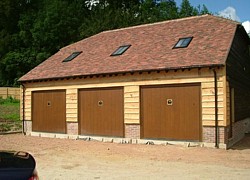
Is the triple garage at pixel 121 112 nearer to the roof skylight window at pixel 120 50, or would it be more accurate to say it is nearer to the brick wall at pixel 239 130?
the brick wall at pixel 239 130

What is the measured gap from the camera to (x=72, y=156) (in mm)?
11953

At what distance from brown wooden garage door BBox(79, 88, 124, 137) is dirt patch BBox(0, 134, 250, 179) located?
1.65 meters

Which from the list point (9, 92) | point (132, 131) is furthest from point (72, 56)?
point (9, 92)

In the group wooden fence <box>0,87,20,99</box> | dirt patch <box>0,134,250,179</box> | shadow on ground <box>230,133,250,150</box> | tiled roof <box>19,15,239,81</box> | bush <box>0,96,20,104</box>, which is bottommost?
shadow on ground <box>230,133,250,150</box>

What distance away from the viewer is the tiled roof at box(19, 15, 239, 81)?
579 inches

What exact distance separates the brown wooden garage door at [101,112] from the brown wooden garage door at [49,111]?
133 centimetres

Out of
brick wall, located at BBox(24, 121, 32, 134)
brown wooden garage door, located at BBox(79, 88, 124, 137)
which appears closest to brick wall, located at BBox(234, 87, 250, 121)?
brown wooden garage door, located at BBox(79, 88, 124, 137)

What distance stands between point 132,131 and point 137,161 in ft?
16.1

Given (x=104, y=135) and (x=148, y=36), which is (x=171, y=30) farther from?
(x=104, y=135)

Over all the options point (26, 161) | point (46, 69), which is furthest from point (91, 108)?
point (26, 161)

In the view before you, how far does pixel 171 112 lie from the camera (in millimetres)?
14781

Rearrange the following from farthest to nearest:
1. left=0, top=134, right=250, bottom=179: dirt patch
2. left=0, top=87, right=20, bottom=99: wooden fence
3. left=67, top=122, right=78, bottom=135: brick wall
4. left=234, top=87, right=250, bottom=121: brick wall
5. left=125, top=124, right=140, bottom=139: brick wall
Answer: left=0, top=87, right=20, bottom=99: wooden fence
left=67, top=122, right=78, bottom=135: brick wall
left=234, top=87, right=250, bottom=121: brick wall
left=125, top=124, right=140, bottom=139: brick wall
left=0, top=134, right=250, bottom=179: dirt patch

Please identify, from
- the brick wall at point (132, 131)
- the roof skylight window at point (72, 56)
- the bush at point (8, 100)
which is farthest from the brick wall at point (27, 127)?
the bush at point (8, 100)

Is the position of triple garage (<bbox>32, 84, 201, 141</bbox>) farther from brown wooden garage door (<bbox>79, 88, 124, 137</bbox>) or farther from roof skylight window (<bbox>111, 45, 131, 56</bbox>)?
roof skylight window (<bbox>111, 45, 131, 56</bbox>)
